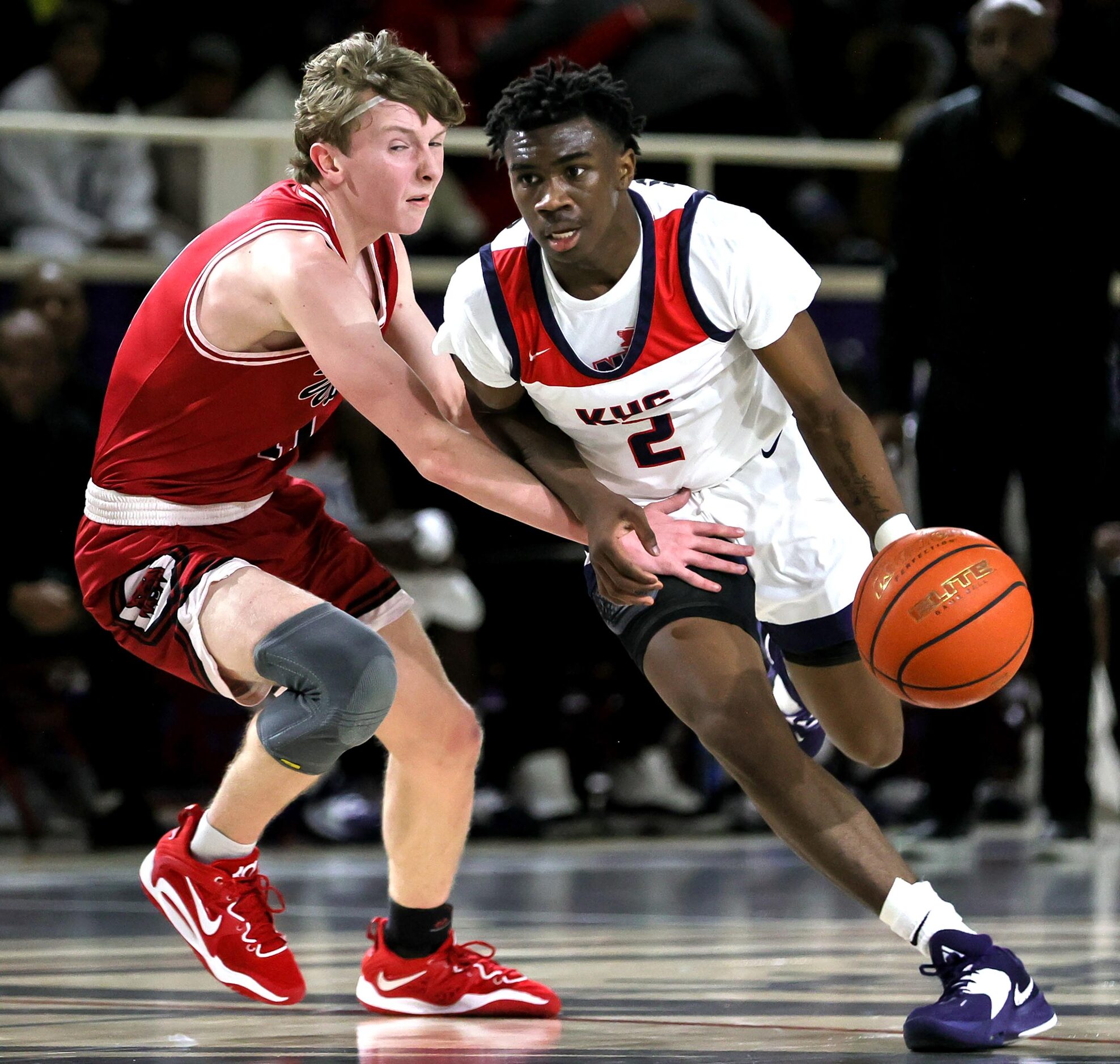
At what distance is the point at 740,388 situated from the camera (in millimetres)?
3613

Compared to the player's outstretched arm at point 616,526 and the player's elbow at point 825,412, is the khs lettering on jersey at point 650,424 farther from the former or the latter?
the player's elbow at point 825,412

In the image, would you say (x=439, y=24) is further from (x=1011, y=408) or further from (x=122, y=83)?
(x=1011, y=408)

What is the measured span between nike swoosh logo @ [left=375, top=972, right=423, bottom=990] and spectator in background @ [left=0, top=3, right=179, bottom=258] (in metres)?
4.77

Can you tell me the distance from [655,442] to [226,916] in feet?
3.84

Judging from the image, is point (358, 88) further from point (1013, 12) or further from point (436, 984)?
point (1013, 12)

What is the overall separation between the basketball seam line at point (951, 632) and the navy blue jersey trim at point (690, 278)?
2.22 feet

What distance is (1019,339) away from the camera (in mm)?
5906

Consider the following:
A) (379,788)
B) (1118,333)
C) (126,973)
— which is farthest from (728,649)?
(1118,333)

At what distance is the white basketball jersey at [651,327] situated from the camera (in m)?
3.41

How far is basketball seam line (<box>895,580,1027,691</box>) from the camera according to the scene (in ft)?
10.5

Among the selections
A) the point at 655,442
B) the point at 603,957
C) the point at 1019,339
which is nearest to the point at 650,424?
the point at 655,442

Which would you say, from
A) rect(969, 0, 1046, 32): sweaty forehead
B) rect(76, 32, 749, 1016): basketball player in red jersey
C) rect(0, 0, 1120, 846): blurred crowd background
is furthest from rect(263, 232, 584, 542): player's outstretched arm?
rect(969, 0, 1046, 32): sweaty forehead

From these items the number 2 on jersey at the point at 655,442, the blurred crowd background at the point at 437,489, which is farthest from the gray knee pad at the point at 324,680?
the blurred crowd background at the point at 437,489

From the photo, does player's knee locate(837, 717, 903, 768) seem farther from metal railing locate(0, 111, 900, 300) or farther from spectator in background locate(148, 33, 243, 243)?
spectator in background locate(148, 33, 243, 243)
